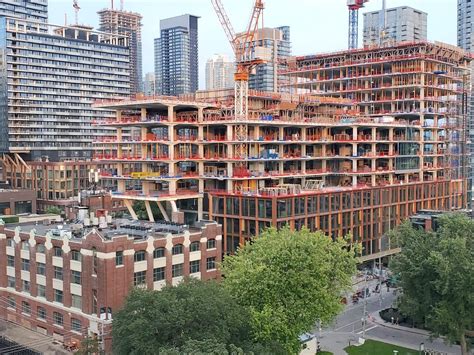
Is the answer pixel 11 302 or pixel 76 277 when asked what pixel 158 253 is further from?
pixel 11 302

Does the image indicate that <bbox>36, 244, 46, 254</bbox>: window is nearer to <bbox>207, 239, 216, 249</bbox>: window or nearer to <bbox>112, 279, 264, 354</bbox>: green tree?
<bbox>207, 239, 216, 249</bbox>: window

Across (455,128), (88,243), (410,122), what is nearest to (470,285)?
(88,243)

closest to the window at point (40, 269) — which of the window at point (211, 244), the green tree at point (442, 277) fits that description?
the window at point (211, 244)

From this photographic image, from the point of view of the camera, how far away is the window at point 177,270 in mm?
75856

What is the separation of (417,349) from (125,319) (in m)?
36.7

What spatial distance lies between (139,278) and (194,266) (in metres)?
9.32

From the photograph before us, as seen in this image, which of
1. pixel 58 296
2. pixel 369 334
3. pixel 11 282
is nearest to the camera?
pixel 58 296

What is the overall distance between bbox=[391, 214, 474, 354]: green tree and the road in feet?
9.85

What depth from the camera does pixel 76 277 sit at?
71.6m

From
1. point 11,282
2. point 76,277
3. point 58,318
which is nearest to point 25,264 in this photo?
point 11,282

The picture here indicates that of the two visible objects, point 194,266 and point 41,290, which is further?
point 194,266

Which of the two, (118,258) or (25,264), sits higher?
(118,258)

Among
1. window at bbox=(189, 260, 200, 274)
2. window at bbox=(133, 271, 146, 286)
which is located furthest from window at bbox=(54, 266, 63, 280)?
window at bbox=(189, 260, 200, 274)

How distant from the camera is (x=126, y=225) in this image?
84.1 metres
